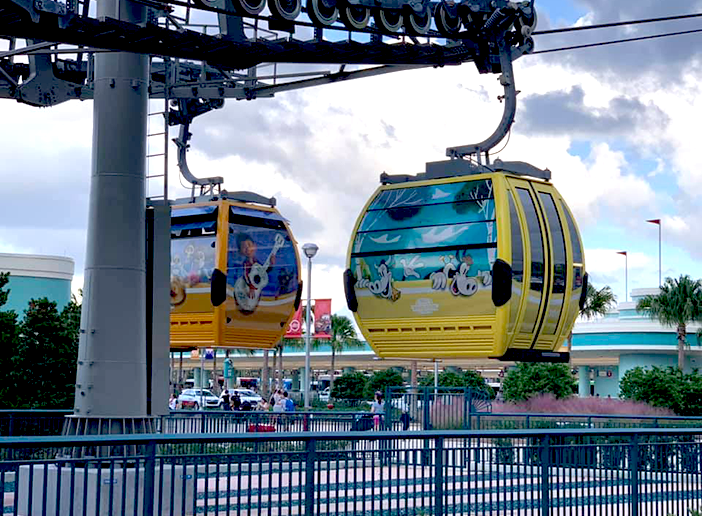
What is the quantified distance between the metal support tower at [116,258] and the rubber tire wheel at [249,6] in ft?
6.03

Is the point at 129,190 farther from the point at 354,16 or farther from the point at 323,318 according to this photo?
the point at 323,318

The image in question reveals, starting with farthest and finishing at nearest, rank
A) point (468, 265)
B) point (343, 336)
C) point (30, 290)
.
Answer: point (343, 336) < point (30, 290) < point (468, 265)

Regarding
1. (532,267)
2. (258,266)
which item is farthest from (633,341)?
(532,267)

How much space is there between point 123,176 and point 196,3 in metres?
2.60

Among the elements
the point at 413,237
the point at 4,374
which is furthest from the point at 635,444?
the point at 4,374

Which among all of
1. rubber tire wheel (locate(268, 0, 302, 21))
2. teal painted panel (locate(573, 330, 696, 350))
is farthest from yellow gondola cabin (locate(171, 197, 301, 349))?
teal painted panel (locate(573, 330, 696, 350))

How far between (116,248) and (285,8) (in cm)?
360

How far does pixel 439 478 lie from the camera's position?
998 centimetres

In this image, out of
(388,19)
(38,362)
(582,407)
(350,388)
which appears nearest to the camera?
(388,19)

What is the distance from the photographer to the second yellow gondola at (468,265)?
15.9 m

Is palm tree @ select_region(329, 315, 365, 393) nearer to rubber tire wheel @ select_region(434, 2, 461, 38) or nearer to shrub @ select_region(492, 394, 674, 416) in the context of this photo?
shrub @ select_region(492, 394, 674, 416)

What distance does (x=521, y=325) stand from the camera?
16156 millimetres

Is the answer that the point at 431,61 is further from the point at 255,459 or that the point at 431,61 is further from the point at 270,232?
the point at 255,459

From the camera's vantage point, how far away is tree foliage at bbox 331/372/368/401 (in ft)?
243
